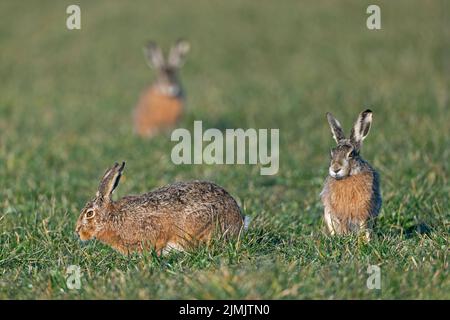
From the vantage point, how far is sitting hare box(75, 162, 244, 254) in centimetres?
772

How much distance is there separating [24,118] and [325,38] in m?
11.0

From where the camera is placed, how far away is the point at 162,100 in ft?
56.3

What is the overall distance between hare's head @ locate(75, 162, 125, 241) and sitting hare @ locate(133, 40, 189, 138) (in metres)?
7.99

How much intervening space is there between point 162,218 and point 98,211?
0.69 metres

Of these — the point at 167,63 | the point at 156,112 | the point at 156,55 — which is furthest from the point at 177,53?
the point at 156,112

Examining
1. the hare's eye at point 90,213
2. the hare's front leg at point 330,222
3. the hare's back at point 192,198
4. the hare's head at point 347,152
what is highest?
the hare's head at point 347,152

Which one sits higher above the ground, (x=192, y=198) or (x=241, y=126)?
(x=192, y=198)

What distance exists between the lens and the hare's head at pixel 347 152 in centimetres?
820

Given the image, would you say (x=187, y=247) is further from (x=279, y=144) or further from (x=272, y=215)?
(x=279, y=144)

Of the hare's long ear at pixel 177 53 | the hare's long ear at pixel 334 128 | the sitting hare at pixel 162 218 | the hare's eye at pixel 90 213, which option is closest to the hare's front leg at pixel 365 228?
the hare's long ear at pixel 334 128

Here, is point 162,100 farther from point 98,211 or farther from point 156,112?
point 98,211

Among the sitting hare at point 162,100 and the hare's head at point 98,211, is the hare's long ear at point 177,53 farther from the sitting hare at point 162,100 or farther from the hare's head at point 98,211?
the hare's head at point 98,211
